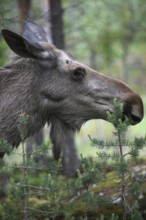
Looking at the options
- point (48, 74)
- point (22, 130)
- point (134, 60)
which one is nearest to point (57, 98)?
point (48, 74)

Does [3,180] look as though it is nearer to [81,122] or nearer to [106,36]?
[81,122]

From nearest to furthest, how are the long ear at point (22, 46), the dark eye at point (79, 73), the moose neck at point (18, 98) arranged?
the long ear at point (22, 46), the moose neck at point (18, 98), the dark eye at point (79, 73)

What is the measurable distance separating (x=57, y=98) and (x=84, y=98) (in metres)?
0.31

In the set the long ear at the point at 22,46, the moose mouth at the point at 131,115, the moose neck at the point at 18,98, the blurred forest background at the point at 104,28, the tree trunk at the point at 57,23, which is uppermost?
the blurred forest background at the point at 104,28

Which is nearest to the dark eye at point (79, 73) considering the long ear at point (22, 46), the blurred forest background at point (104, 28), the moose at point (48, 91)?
the moose at point (48, 91)

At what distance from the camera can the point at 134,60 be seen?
30.9 metres

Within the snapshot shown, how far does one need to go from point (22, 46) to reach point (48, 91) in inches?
23.9

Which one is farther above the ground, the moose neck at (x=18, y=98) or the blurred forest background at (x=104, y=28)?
the blurred forest background at (x=104, y=28)

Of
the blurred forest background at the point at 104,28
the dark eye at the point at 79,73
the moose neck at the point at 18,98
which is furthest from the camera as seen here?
the blurred forest background at the point at 104,28

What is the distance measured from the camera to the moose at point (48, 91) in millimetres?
6512

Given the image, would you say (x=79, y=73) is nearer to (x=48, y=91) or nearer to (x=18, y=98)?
(x=48, y=91)

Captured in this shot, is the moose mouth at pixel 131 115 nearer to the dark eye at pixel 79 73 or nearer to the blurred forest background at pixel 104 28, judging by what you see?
the dark eye at pixel 79 73

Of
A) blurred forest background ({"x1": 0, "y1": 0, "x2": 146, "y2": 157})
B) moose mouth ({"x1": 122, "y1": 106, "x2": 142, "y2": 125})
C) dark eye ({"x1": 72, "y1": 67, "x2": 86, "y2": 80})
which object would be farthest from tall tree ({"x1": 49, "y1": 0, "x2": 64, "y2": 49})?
moose mouth ({"x1": 122, "y1": 106, "x2": 142, "y2": 125})

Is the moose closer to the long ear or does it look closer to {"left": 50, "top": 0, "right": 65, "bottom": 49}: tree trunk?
the long ear
